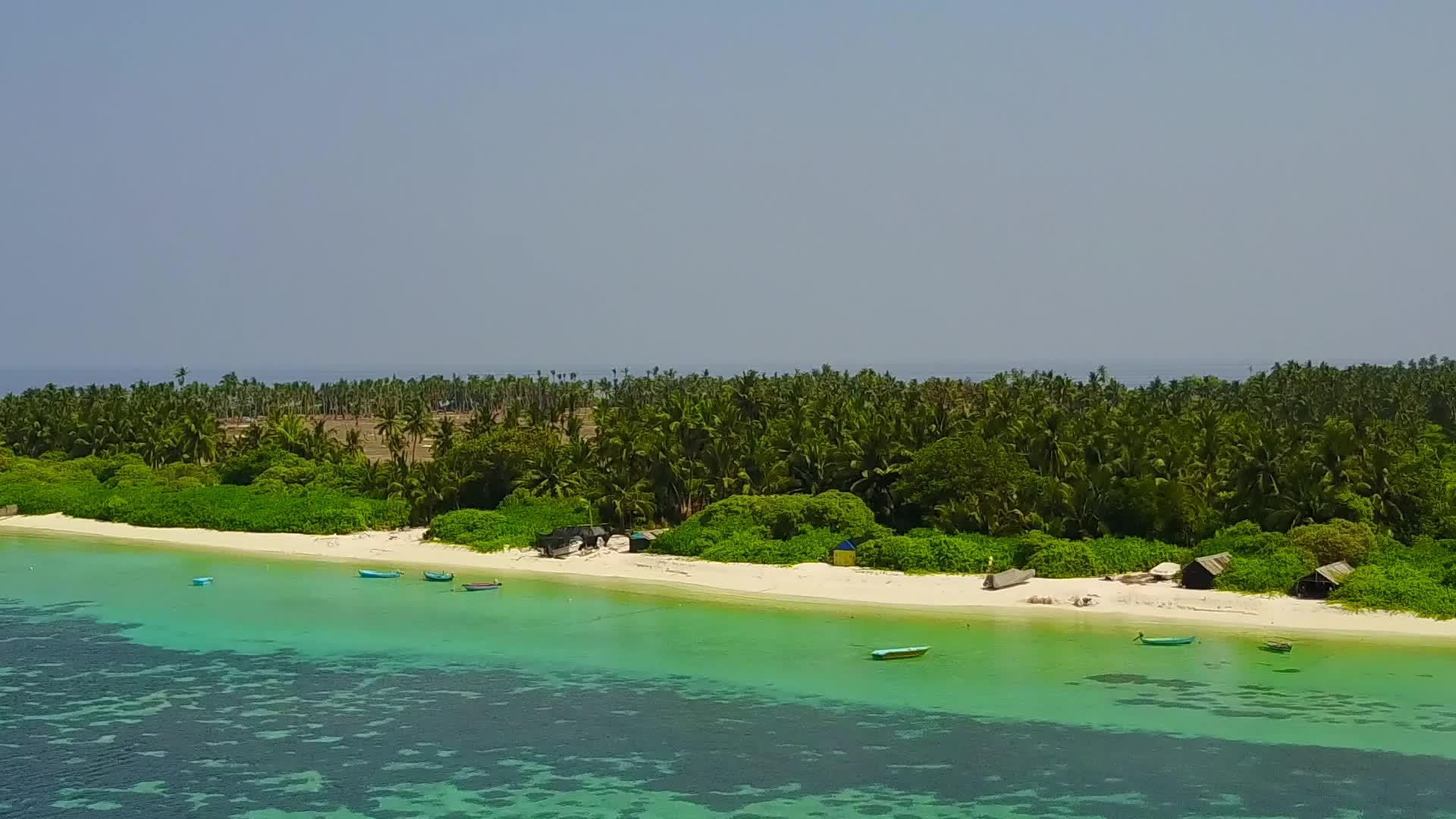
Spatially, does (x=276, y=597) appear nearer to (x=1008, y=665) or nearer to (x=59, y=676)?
(x=59, y=676)

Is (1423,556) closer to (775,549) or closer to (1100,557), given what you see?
(1100,557)

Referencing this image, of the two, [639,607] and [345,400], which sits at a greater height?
[345,400]

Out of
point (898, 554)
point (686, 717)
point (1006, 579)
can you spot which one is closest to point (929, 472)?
point (898, 554)

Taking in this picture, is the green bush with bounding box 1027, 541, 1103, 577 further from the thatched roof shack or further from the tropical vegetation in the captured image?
the thatched roof shack

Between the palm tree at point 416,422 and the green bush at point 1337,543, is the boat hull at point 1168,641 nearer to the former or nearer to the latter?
the green bush at point 1337,543

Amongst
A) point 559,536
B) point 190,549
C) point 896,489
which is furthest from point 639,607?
point 190,549

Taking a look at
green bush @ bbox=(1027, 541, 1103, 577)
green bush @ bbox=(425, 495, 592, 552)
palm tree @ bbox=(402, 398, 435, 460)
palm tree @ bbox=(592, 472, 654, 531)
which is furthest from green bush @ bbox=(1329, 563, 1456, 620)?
palm tree @ bbox=(402, 398, 435, 460)
